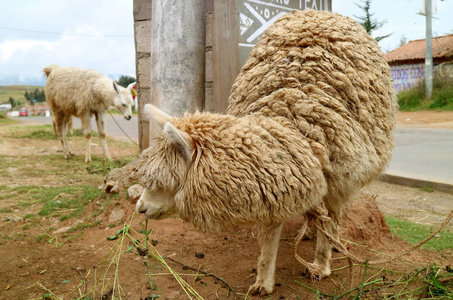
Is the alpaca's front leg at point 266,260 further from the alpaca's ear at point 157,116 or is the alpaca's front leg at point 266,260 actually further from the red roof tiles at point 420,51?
the red roof tiles at point 420,51

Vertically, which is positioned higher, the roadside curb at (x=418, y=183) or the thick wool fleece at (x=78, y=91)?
the thick wool fleece at (x=78, y=91)

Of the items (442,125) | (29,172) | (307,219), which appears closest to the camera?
(307,219)

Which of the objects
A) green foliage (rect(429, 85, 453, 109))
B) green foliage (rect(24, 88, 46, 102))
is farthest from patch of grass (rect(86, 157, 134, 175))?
green foliage (rect(24, 88, 46, 102))

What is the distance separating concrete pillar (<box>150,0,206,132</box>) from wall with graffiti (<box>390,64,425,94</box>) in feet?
86.1

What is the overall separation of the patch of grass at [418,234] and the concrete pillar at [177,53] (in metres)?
2.72

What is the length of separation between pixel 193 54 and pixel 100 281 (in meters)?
2.65

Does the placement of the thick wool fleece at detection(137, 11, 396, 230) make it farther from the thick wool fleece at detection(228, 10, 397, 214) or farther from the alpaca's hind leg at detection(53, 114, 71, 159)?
the alpaca's hind leg at detection(53, 114, 71, 159)

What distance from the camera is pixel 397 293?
2.75m

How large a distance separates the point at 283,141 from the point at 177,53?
254 centimetres

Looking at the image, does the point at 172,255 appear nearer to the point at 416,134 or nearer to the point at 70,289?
the point at 70,289

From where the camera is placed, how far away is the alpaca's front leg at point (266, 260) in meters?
2.71

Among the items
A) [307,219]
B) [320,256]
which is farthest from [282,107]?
A: [320,256]

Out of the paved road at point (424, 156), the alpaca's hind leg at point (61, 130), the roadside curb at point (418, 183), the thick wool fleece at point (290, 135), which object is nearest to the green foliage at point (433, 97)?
the paved road at point (424, 156)

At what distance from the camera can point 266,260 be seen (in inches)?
107
